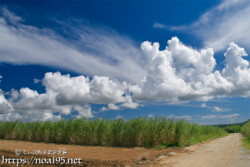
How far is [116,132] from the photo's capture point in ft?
46.3

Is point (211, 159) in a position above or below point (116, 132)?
below

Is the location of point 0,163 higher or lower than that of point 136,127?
lower

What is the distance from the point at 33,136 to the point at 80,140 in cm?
581

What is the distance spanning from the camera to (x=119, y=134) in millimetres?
13859

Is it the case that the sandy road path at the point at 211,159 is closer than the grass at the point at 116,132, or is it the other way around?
the sandy road path at the point at 211,159

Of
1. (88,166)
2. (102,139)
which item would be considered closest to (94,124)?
(102,139)

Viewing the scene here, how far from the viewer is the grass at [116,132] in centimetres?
1328

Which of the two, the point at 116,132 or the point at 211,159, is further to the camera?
the point at 116,132

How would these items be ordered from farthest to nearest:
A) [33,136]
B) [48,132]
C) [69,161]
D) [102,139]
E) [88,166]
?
Answer: [33,136] < [48,132] < [102,139] < [69,161] < [88,166]

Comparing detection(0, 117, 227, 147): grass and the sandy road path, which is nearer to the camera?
the sandy road path

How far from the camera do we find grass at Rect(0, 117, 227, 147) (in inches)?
523

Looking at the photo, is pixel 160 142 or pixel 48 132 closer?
pixel 160 142

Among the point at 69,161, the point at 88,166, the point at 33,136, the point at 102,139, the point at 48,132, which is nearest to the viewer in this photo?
the point at 88,166

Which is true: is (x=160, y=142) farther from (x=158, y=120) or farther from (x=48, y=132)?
(x=48, y=132)
